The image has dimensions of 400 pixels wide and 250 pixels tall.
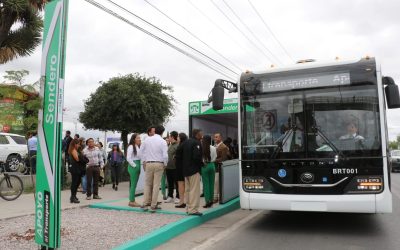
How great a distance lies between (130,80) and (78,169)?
13793 millimetres

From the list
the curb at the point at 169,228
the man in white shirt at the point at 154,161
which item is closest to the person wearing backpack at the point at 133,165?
the curb at the point at 169,228

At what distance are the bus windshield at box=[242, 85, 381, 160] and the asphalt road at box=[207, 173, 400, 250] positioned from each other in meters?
1.43

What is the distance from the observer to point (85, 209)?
938cm

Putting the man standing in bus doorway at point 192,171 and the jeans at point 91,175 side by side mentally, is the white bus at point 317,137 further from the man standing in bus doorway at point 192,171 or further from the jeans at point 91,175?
the jeans at point 91,175

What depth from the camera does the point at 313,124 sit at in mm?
7352

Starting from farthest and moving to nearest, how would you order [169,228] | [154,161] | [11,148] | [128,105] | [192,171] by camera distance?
[128,105], [11,148], [154,161], [192,171], [169,228]

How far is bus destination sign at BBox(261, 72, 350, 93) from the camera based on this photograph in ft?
24.3

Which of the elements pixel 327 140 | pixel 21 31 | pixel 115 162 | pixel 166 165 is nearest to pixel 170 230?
pixel 166 165

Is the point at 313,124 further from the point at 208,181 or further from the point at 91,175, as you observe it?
the point at 91,175

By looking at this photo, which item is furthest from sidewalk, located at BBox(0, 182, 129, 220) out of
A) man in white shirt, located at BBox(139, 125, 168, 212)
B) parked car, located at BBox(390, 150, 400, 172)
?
parked car, located at BBox(390, 150, 400, 172)

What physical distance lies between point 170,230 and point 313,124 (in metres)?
3.19

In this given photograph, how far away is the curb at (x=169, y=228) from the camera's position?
6035 millimetres

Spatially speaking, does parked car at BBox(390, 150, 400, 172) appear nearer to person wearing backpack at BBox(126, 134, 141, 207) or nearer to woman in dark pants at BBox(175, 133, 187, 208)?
woman in dark pants at BBox(175, 133, 187, 208)

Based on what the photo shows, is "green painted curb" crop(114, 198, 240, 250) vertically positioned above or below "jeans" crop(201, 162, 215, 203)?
below
